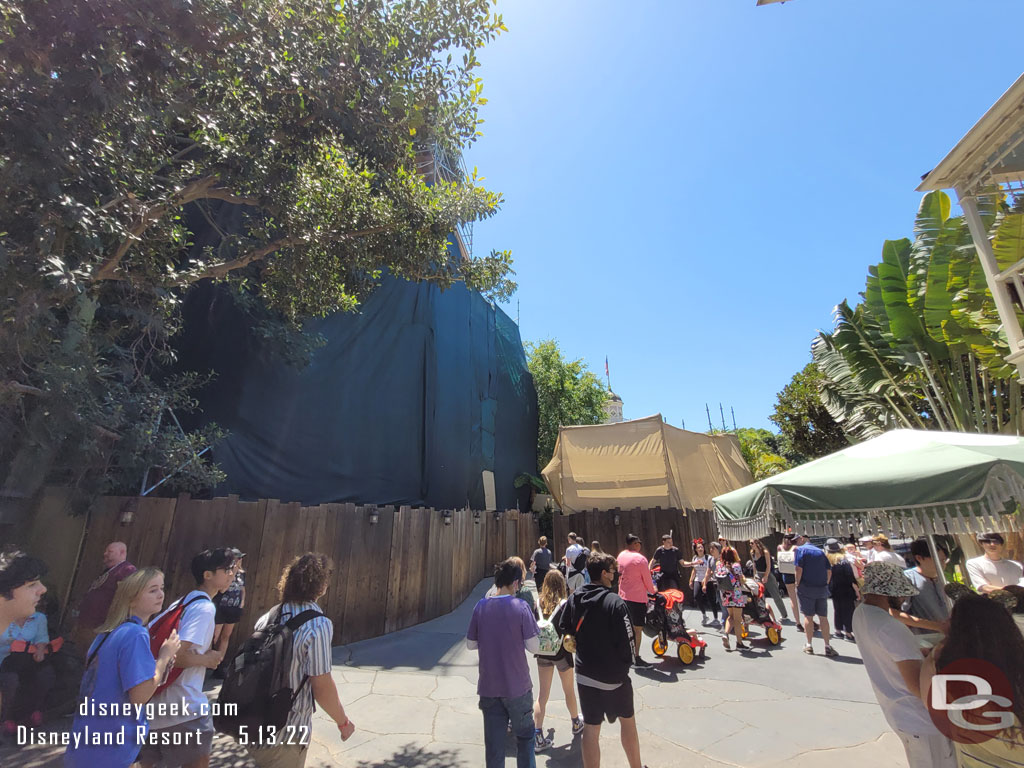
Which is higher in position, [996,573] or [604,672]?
[996,573]

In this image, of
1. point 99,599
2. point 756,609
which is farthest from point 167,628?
point 756,609

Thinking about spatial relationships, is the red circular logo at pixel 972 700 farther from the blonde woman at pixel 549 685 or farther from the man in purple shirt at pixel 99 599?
the man in purple shirt at pixel 99 599

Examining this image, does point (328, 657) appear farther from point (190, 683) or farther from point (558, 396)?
point (558, 396)

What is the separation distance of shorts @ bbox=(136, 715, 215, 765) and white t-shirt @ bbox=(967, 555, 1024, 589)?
22.2ft

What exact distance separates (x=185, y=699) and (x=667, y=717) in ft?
14.3

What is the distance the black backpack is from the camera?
2381 millimetres

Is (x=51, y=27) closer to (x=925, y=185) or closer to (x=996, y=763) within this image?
(x=996, y=763)

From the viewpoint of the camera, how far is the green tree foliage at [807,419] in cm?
1406

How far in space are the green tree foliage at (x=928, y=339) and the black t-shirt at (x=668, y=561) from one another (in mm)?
4803

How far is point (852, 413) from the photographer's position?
33.3 ft

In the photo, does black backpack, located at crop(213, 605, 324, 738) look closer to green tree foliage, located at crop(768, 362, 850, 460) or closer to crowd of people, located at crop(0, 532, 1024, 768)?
crowd of people, located at crop(0, 532, 1024, 768)

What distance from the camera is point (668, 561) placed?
28.2 feet

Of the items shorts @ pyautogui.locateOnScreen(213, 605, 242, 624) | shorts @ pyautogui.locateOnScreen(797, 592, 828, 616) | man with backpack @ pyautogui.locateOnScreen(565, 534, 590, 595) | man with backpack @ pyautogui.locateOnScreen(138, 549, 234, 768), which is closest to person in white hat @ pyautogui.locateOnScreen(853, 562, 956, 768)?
man with backpack @ pyautogui.locateOnScreen(138, 549, 234, 768)

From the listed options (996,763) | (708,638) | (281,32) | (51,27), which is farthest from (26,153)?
(708,638)
